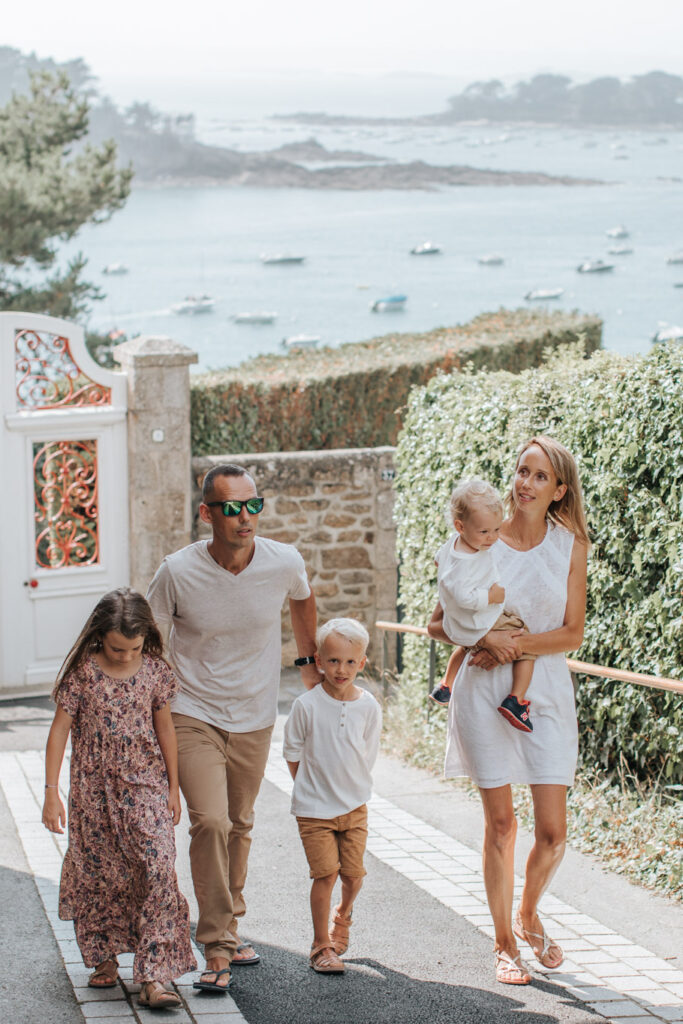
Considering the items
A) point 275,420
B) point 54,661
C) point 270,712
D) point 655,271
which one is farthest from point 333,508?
point 655,271

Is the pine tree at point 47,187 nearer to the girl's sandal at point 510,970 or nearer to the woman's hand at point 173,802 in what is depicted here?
the woman's hand at point 173,802

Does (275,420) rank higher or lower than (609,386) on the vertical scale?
lower

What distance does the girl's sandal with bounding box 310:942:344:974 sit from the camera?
4742mm

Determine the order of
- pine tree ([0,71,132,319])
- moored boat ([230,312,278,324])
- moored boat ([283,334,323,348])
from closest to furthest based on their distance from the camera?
pine tree ([0,71,132,319]) → moored boat ([283,334,323,348]) → moored boat ([230,312,278,324])

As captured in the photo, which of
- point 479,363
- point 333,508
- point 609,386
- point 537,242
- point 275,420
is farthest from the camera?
point 537,242

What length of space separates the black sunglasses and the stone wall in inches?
262

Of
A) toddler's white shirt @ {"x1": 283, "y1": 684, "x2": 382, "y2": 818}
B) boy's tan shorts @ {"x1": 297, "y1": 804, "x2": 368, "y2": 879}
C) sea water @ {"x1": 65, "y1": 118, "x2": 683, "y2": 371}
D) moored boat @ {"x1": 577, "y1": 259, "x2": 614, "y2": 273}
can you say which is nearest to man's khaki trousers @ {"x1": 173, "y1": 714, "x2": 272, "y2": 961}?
toddler's white shirt @ {"x1": 283, "y1": 684, "x2": 382, "y2": 818}

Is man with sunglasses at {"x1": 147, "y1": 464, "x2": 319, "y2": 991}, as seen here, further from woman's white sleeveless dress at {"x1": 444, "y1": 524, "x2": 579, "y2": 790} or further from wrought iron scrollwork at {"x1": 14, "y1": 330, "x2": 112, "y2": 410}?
wrought iron scrollwork at {"x1": 14, "y1": 330, "x2": 112, "y2": 410}

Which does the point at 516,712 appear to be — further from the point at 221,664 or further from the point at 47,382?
the point at 47,382

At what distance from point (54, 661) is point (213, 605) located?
659 cm

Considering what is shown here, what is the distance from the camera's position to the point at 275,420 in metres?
12.4

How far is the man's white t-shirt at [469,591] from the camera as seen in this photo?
14.9ft

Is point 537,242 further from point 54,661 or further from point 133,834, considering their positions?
point 133,834

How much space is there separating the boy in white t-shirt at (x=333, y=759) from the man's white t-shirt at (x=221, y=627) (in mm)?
187
